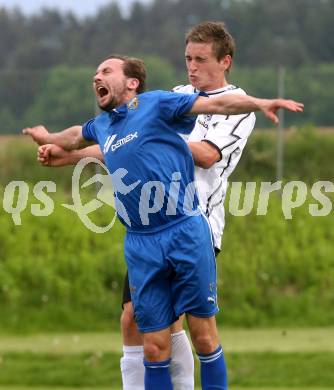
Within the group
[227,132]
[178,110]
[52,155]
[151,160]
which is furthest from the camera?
[52,155]

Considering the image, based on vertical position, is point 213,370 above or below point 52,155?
below

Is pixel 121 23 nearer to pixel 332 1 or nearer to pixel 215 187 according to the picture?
pixel 332 1

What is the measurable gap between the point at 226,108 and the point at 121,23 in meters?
31.9

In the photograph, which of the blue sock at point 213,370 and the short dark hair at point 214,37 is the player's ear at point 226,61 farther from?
the blue sock at point 213,370

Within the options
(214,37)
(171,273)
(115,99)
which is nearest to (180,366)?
(171,273)

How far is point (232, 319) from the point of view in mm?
12781

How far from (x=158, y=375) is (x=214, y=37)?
74.9 inches

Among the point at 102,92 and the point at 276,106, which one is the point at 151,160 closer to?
the point at 102,92

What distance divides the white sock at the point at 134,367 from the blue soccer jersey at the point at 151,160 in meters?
0.84

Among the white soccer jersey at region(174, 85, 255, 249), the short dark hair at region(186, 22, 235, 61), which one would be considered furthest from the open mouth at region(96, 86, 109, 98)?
→ the short dark hair at region(186, 22, 235, 61)

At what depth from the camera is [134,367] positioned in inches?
262

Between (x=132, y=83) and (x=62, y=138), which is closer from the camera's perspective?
(x=132, y=83)

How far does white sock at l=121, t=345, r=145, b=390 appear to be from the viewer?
21.8 feet

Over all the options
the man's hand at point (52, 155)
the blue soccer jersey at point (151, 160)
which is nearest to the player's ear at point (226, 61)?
the blue soccer jersey at point (151, 160)
